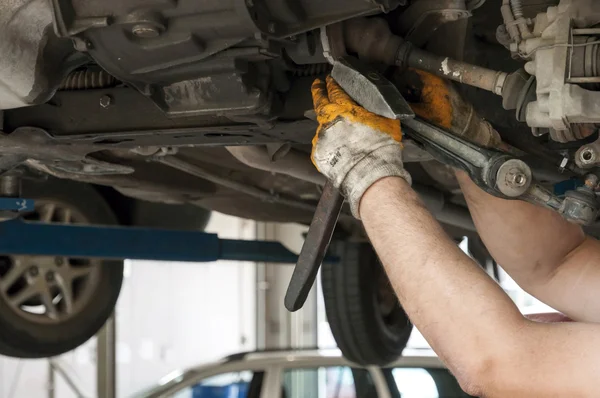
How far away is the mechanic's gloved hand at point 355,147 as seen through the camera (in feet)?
3.42

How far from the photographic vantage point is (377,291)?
2777mm

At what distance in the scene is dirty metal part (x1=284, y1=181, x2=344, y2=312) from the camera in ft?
3.66

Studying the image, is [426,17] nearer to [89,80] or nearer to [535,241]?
[535,241]

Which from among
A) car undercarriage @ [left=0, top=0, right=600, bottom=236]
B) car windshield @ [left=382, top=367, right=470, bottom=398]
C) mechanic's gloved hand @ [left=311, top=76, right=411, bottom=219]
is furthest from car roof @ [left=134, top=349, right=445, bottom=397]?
mechanic's gloved hand @ [left=311, top=76, right=411, bottom=219]

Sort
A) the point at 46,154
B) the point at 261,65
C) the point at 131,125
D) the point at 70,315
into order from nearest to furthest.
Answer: the point at 261,65 → the point at 131,125 → the point at 46,154 → the point at 70,315

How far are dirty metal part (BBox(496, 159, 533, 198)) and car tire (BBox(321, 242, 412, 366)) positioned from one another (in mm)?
1668

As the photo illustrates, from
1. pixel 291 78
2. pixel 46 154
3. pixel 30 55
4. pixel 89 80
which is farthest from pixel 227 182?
pixel 30 55

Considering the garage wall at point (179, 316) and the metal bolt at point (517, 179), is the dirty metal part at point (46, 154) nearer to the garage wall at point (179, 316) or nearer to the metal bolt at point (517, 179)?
→ the metal bolt at point (517, 179)

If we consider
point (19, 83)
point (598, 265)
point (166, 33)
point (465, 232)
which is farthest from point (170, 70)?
point (465, 232)

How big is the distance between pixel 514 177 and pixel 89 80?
859mm

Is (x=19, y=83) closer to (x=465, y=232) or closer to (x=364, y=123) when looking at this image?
(x=364, y=123)

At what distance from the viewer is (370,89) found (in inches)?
40.1

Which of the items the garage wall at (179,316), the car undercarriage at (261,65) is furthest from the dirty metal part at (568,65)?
the garage wall at (179,316)

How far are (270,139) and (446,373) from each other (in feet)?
7.98
